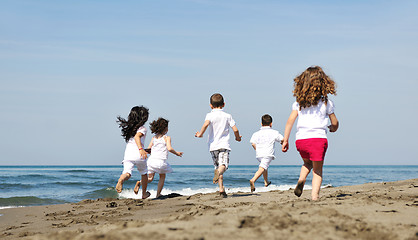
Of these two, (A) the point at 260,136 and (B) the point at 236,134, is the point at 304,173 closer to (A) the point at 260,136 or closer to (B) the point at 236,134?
(B) the point at 236,134

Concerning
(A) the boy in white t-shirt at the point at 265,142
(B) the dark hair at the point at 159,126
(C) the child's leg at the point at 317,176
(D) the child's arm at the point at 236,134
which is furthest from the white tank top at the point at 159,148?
(C) the child's leg at the point at 317,176

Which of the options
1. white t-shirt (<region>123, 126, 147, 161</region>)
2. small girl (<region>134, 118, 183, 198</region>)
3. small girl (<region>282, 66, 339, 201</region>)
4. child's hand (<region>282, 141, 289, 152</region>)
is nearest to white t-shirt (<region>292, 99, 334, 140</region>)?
small girl (<region>282, 66, 339, 201</region>)

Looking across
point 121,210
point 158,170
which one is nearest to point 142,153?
point 158,170

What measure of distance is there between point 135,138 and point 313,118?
3814 millimetres

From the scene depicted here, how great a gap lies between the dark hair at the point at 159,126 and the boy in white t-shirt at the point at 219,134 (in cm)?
112

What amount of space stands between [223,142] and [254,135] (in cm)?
196

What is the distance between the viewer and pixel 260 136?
9344 mm

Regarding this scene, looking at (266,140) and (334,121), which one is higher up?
(334,121)

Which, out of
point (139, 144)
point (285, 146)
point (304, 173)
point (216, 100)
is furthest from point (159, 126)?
point (304, 173)

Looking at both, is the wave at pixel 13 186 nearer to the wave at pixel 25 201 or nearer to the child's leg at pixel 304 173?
the wave at pixel 25 201

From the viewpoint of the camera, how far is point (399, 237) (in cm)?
320

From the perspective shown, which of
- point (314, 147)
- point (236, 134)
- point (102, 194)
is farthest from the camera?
point (102, 194)

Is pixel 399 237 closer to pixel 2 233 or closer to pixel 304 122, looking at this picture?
pixel 304 122

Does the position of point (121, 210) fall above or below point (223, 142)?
below
